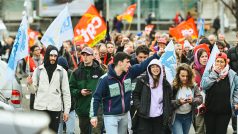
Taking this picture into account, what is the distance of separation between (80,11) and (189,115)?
32983 mm

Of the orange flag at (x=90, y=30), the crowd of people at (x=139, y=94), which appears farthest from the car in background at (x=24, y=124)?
the orange flag at (x=90, y=30)

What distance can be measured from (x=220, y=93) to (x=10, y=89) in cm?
357

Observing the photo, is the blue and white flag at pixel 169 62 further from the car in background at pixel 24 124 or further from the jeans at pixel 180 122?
the car in background at pixel 24 124

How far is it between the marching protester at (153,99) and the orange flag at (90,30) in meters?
8.21

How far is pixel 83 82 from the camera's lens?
11.1 m

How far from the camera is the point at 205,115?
435 inches

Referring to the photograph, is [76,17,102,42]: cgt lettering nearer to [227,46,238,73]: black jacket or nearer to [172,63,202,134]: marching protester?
[227,46,238,73]: black jacket

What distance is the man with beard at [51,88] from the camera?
10445mm

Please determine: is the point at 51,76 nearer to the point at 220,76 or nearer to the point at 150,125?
the point at 150,125

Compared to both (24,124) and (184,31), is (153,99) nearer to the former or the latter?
(24,124)

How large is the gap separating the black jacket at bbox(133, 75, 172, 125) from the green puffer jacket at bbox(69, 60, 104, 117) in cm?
147

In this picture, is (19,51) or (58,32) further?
(58,32)

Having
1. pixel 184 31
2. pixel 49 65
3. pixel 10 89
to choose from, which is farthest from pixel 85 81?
pixel 184 31

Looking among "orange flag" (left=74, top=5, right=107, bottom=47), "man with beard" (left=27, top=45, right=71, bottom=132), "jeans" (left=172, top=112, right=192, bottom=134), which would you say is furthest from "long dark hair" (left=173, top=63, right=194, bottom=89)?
"orange flag" (left=74, top=5, right=107, bottom=47)
